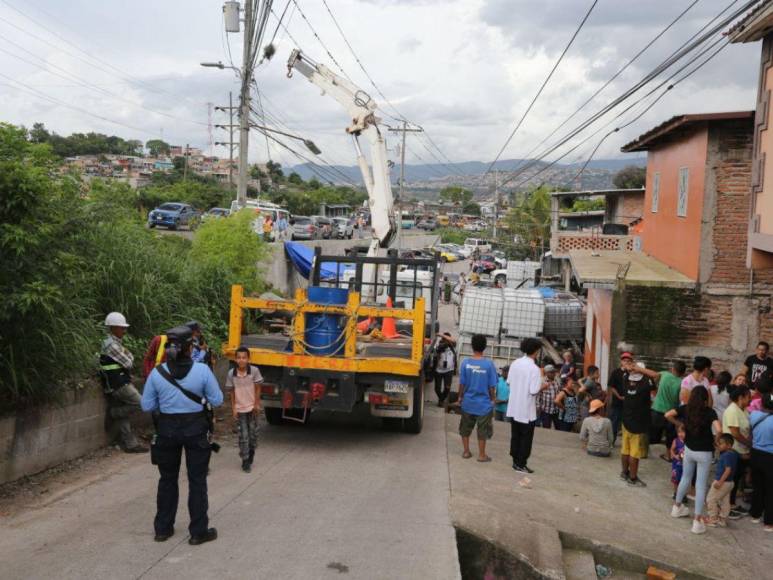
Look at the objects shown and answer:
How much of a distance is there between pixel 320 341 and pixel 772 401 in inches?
201

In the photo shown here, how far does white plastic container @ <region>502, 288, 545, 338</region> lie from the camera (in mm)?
19609

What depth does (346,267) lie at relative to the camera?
44.2 ft

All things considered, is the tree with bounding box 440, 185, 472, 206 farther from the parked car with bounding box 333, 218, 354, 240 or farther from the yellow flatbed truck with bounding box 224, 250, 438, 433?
the yellow flatbed truck with bounding box 224, 250, 438, 433

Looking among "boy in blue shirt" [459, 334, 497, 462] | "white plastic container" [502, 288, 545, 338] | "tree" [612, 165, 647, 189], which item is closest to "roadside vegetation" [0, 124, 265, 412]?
"boy in blue shirt" [459, 334, 497, 462]

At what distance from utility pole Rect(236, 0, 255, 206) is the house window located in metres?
12.2

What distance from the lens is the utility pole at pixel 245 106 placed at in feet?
71.2

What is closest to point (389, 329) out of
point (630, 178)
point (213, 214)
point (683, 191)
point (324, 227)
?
point (683, 191)

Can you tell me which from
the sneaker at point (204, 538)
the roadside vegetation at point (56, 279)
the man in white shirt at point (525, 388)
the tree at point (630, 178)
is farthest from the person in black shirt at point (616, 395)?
the tree at point (630, 178)

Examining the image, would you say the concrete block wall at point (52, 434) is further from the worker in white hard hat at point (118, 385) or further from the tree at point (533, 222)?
the tree at point (533, 222)

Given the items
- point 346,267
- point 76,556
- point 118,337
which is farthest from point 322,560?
point 346,267

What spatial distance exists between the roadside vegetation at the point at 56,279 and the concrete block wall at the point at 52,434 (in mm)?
170

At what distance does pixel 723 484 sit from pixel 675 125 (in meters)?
7.30

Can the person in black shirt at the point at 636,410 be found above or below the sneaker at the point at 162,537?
above

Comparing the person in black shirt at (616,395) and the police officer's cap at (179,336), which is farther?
the person in black shirt at (616,395)
